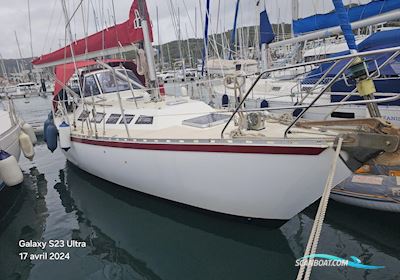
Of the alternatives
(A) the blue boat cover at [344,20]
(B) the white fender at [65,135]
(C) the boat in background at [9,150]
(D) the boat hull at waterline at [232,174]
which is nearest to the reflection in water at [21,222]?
(C) the boat in background at [9,150]

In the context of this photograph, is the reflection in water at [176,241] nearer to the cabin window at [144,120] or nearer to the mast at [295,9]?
the cabin window at [144,120]

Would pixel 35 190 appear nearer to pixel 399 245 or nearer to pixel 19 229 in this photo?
pixel 19 229

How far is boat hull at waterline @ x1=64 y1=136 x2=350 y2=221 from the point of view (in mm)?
3949

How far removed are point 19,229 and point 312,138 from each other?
5.30 metres

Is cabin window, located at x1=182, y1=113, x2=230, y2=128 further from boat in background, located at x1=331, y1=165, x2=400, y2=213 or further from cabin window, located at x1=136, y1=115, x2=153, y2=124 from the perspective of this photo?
boat in background, located at x1=331, y1=165, x2=400, y2=213

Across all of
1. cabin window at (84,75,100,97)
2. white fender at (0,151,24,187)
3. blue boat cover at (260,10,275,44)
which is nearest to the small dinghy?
white fender at (0,151,24,187)

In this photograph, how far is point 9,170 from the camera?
6.09 meters

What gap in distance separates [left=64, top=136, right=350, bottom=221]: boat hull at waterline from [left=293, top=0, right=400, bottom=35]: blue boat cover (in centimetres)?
393

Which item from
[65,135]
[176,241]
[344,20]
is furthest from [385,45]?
[65,135]

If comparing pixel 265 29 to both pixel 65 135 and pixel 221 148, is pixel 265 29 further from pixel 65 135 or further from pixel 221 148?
pixel 221 148

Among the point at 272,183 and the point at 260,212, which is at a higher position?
the point at 272,183

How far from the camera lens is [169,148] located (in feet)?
16.3

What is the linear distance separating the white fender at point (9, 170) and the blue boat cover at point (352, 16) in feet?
22.2

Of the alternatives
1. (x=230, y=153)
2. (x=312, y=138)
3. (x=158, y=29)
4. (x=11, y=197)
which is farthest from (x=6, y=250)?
(x=158, y=29)
